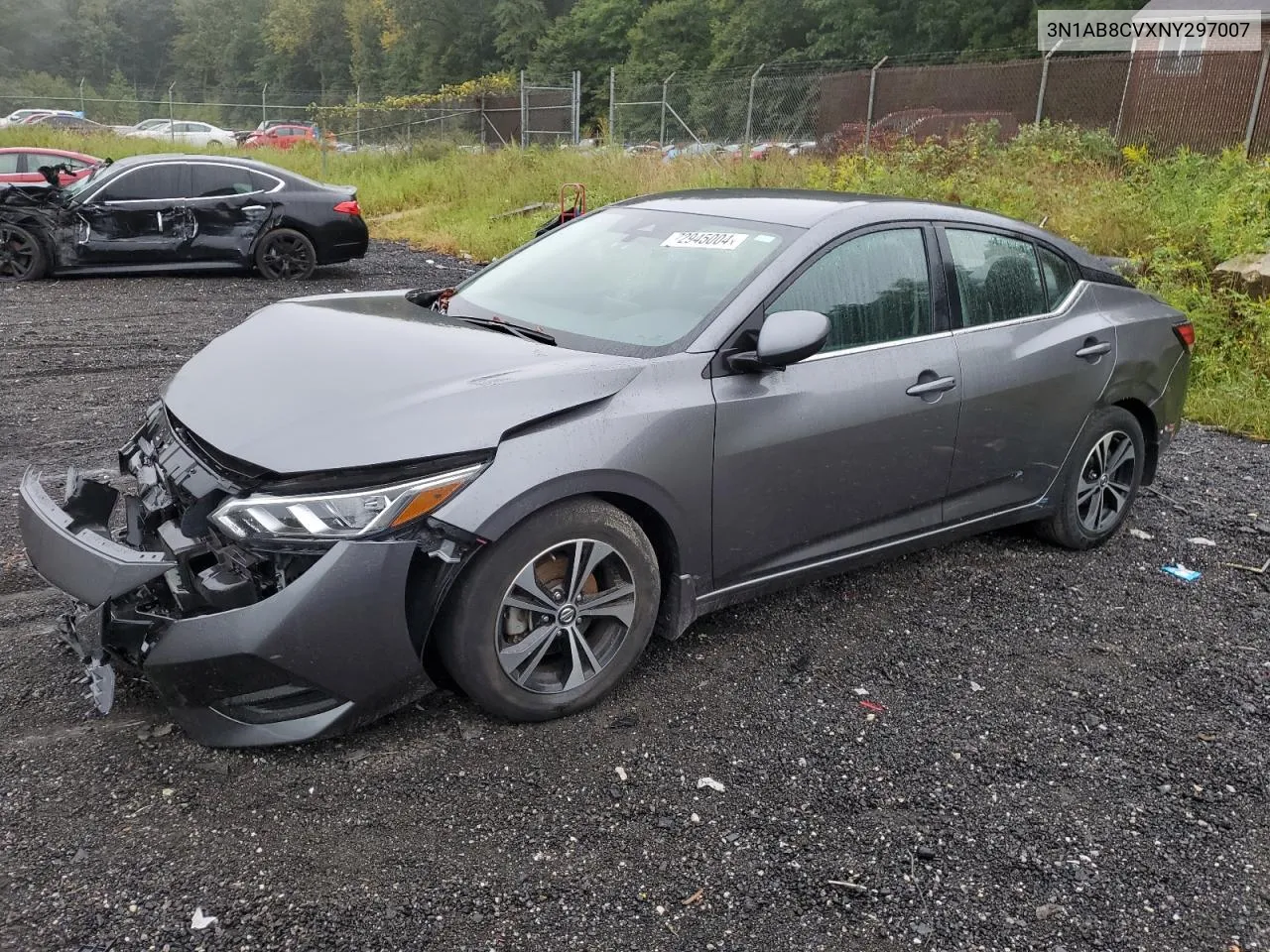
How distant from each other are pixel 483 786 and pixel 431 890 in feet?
1.37

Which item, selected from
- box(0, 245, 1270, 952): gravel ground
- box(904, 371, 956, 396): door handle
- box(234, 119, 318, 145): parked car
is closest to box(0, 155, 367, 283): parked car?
box(0, 245, 1270, 952): gravel ground

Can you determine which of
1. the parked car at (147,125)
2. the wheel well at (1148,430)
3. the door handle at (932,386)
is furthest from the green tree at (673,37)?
the door handle at (932,386)

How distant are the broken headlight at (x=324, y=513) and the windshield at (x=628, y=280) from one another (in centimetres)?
96

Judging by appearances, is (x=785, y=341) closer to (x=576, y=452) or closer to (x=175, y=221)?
(x=576, y=452)

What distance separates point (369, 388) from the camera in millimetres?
3053

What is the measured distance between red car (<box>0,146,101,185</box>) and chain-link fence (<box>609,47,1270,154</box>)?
372 inches

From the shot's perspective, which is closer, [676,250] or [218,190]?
[676,250]

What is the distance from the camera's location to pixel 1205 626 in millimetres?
4176

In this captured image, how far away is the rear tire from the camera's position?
15.1 feet

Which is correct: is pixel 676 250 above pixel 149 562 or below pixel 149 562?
above

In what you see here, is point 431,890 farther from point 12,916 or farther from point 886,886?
point 886,886

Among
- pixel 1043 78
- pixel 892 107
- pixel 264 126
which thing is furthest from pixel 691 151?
pixel 264 126

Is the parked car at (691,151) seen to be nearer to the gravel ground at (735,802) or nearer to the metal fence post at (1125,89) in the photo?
the metal fence post at (1125,89)

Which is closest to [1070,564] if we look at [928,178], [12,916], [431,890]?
[431,890]
